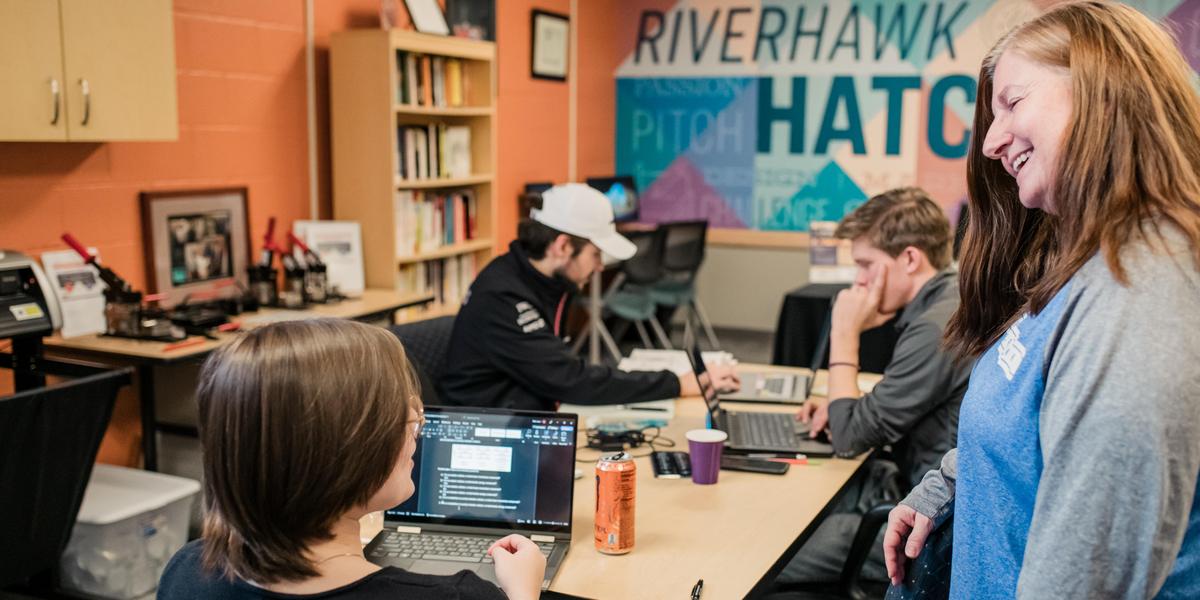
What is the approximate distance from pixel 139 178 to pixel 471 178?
5.71 feet

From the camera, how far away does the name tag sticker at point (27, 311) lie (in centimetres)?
283

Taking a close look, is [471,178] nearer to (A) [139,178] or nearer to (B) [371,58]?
(B) [371,58]

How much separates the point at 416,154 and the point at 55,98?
1.88 metres

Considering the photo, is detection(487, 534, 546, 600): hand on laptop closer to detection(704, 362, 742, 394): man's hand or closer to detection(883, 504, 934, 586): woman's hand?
detection(883, 504, 934, 586): woman's hand

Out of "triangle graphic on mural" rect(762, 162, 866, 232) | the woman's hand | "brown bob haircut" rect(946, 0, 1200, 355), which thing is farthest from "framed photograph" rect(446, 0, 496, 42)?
"brown bob haircut" rect(946, 0, 1200, 355)

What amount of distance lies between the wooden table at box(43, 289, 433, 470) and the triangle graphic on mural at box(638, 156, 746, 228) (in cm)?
387

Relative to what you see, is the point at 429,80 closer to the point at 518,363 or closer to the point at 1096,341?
the point at 518,363

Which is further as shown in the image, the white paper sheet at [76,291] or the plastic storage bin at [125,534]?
the white paper sheet at [76,291]

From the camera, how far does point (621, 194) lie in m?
7.20

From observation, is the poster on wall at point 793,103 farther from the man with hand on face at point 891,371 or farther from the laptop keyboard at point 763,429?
the laptop keyboard at point 763,429

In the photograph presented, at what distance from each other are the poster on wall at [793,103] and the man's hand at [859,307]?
4.47m

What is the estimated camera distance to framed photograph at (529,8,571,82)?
6.34 metres

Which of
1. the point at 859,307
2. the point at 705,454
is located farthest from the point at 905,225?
the point at 705,454

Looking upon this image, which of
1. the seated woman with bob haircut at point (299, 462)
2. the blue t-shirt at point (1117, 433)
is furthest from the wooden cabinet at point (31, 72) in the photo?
the blue t-shirt at point (1117, 433)
